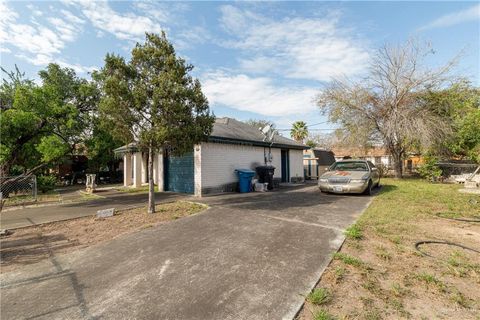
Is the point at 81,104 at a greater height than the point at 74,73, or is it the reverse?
the point at 74,73

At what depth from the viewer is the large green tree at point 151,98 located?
6695mm

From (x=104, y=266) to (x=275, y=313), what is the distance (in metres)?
3.00

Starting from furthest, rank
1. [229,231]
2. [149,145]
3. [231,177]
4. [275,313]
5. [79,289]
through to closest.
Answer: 1. [231,177]
2. [149,145]
3. [229,231]
4. [79,289]
5. [275,313]

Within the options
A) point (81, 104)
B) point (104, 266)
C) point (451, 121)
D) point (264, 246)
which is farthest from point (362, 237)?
point (451, 121)

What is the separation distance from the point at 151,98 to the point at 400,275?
6969mm

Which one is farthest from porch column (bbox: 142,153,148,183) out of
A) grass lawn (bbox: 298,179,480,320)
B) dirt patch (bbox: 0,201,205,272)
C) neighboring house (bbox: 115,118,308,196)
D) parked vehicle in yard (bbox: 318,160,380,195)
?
grass lawn (bbox: 298,179,480,320)

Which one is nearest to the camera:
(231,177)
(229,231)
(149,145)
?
(229,231)

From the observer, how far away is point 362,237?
188 inches

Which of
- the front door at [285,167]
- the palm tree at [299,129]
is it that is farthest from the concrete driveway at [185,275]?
the palm tree at [299,129]

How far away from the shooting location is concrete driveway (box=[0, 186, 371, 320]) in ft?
9.09

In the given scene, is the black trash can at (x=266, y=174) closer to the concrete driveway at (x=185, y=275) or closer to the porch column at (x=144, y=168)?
the concrete driveway at (x=185, y=275)

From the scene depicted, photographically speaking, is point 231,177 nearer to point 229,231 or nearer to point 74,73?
point 229,231

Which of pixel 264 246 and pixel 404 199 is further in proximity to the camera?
pixel 404 199

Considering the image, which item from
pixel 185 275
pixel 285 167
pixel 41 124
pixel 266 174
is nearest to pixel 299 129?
pixel 285 167
